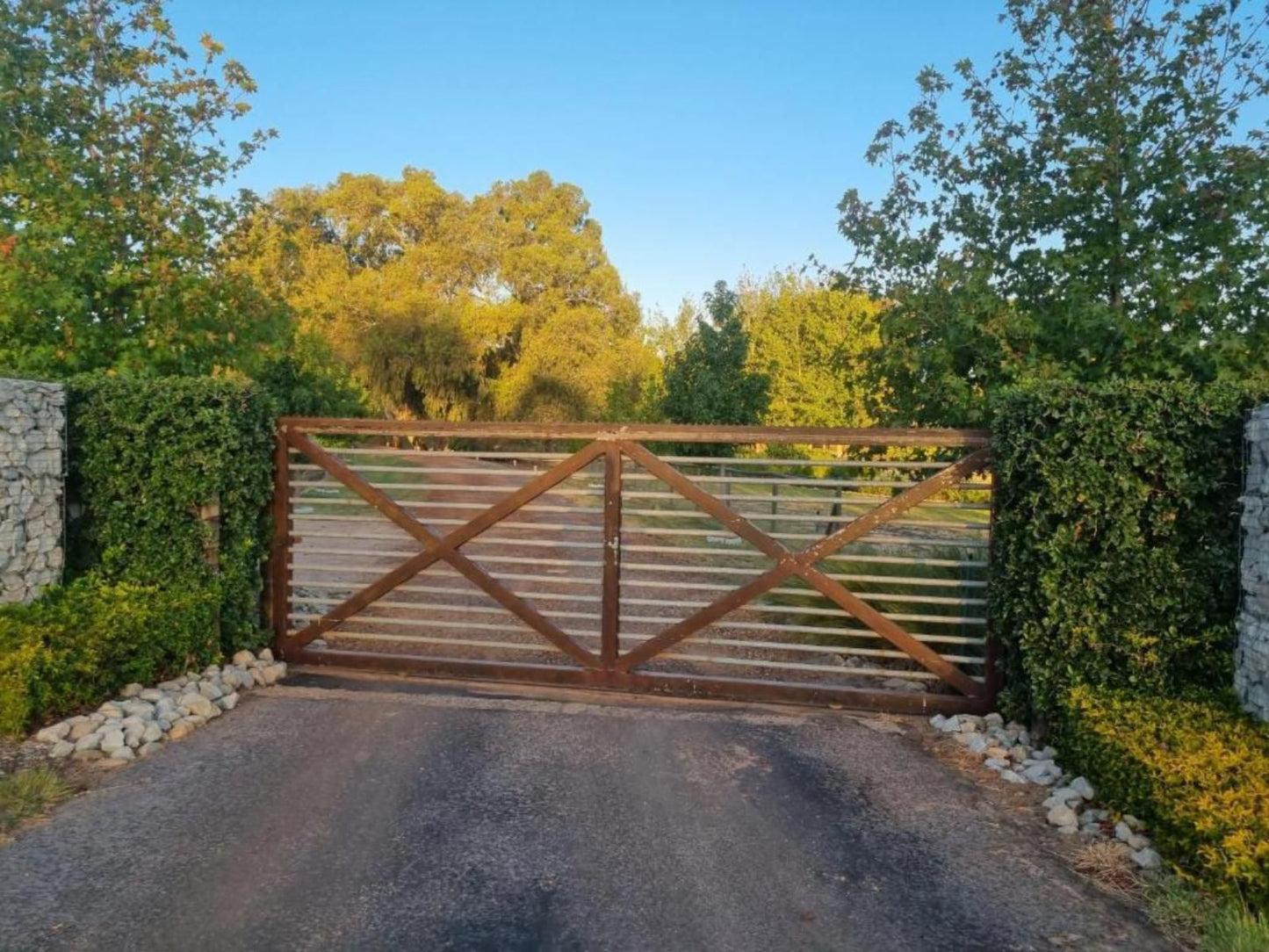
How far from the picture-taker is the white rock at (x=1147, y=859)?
362cm

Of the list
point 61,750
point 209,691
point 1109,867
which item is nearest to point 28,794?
point 61,750

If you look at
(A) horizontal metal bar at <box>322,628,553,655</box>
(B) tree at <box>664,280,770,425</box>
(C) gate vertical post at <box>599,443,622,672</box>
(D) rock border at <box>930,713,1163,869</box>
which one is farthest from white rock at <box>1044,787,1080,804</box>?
(B) tree at <box>664,280,770,425</box>

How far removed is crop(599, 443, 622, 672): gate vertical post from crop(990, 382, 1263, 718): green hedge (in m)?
2.64

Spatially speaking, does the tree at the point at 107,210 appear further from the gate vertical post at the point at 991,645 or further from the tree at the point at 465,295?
the tree at the point at 465,295

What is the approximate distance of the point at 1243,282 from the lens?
631 cm

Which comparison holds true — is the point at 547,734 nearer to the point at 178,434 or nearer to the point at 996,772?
the point at 996,772

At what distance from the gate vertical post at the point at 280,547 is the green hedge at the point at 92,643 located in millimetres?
534

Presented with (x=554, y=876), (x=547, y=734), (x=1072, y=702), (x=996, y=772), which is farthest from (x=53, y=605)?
(x=1072, y=702)

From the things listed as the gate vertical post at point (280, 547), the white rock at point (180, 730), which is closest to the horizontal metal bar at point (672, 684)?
the gate vertical post at point (280, 547)

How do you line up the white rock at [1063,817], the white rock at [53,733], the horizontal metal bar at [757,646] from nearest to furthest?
the white rock at [1063,817] → the white rock at [53,733] → the horizontal metal bar at [757,646]

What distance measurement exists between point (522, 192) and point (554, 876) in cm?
3689

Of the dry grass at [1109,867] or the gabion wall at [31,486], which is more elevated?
the gabion wall at [31,486]

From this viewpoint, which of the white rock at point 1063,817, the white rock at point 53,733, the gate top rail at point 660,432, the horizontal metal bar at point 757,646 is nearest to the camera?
A: the white rock at point 1063,817

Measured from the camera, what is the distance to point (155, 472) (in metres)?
6.12
